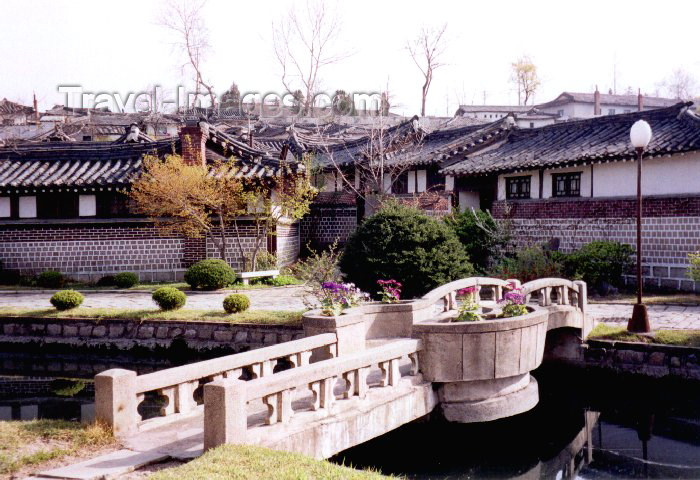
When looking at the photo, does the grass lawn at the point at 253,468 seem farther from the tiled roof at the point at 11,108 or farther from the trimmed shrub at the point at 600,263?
the tiled roof at the point at 11,108

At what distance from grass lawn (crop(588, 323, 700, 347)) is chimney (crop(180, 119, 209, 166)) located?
1489cm

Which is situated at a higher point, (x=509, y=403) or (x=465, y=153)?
(x=465, y=153)

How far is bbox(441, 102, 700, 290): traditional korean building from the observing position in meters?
19.4

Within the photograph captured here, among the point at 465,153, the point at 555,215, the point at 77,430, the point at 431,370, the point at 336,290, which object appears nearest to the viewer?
the point at 77,430

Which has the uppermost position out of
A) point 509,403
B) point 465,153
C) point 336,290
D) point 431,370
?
point 465,153

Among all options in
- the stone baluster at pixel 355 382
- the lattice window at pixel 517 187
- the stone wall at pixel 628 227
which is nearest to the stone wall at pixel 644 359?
the stone wall at pixel 628 227

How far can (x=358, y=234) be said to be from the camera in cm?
1602

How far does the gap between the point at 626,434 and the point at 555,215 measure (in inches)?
480

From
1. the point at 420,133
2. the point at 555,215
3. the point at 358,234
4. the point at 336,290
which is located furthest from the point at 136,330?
the point at 420,133

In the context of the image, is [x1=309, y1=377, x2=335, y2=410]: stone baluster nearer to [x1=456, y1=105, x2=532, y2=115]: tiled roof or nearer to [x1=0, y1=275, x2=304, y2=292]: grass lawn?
[x1=0, y1=275, x2=304, y2=292]: grass lawn

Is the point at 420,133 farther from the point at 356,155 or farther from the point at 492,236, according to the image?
the point at 492,236

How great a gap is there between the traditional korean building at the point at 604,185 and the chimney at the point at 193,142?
919 cm

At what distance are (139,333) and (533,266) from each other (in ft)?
36.3

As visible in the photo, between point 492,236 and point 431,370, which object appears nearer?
point 431,370
